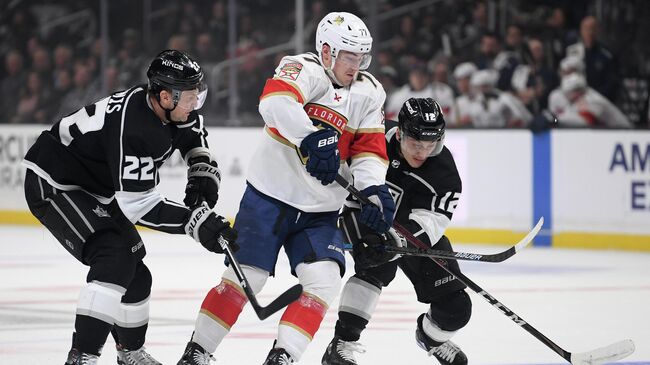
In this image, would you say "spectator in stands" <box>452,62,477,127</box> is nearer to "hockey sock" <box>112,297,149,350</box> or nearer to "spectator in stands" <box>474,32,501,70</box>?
"spectator in stands" <box>474,32,501,70</box>

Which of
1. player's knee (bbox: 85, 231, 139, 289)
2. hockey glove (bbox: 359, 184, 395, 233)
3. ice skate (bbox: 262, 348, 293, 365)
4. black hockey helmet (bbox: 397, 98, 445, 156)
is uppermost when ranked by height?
black hockey helmet (bbox: 397, 98, 445, 156)

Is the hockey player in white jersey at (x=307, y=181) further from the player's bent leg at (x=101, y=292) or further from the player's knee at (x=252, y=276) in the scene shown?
the player's bent leg at (x=101, y=292)

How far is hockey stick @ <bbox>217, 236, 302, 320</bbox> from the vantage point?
4082 mm

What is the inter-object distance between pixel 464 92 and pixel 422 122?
529 cm

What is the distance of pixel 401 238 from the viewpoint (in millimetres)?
A: 4543

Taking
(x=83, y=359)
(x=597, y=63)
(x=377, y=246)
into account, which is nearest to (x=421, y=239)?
(x=377, y=246)

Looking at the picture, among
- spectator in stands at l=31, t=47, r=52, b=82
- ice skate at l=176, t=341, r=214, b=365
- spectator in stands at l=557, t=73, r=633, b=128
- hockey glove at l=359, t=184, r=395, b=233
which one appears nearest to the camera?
ice skate at l=176, t=341, r=214, b=365

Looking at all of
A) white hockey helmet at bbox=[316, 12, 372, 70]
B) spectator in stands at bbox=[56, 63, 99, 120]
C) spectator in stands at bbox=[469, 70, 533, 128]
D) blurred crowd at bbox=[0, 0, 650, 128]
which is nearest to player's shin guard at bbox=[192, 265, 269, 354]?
white hockey helmet at bbox=[316, 12, 372, 70]

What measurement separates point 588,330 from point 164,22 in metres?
6.78

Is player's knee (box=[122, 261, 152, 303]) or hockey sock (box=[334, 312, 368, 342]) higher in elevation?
player's knee (box=[122, 261, 152, 303])

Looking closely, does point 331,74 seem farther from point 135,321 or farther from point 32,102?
point 32,102

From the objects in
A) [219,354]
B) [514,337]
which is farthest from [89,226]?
[514,337]

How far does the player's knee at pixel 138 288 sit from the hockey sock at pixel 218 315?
30 cm

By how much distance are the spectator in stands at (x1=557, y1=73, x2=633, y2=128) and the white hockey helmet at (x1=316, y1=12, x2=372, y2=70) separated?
4786 mm
